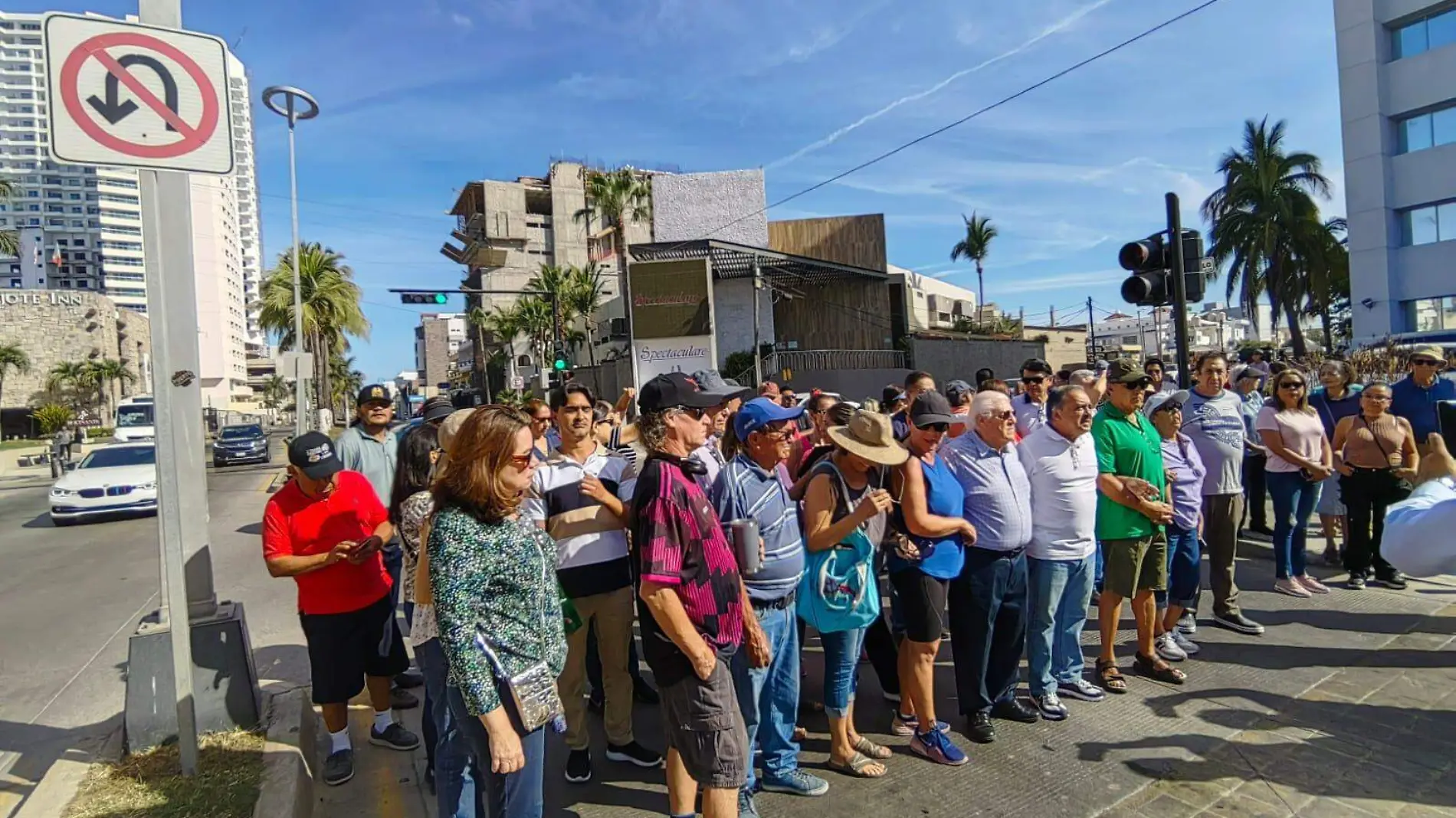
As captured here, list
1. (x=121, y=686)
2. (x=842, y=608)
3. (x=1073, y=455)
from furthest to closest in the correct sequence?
1. (x=121, y=686)
2. (x=1073, y=455)
3. (x=842, y=608)

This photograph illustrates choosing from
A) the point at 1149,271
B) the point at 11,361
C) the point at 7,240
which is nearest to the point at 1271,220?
the point at 1149,271

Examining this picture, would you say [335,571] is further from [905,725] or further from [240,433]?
[240,433]

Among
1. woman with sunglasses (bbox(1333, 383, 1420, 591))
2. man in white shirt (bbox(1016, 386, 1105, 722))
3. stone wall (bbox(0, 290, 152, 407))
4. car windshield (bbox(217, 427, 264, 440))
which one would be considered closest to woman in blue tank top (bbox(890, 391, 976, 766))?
man in white shirt (bbox(1016, 386, 1105, 722))

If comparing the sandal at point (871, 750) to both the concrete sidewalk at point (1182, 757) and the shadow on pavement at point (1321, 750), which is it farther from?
the shadow on pavement at point (1321, 750)

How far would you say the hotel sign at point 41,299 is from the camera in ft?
178

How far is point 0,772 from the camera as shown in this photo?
412 cm

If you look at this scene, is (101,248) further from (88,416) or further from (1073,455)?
(1073,455)

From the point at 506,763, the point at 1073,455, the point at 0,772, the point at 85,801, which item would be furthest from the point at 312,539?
the point at 1073,455

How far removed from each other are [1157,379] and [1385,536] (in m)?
6.39

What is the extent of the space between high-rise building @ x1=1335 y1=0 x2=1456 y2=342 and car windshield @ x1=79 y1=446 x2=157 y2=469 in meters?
39.7

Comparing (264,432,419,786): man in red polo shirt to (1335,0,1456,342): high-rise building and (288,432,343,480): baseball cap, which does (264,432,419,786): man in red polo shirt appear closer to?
(288,432,343,480): baseball cap

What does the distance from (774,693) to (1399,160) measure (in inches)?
1515

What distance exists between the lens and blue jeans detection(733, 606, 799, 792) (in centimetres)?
324

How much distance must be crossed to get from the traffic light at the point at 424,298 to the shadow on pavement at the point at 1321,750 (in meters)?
22.9
